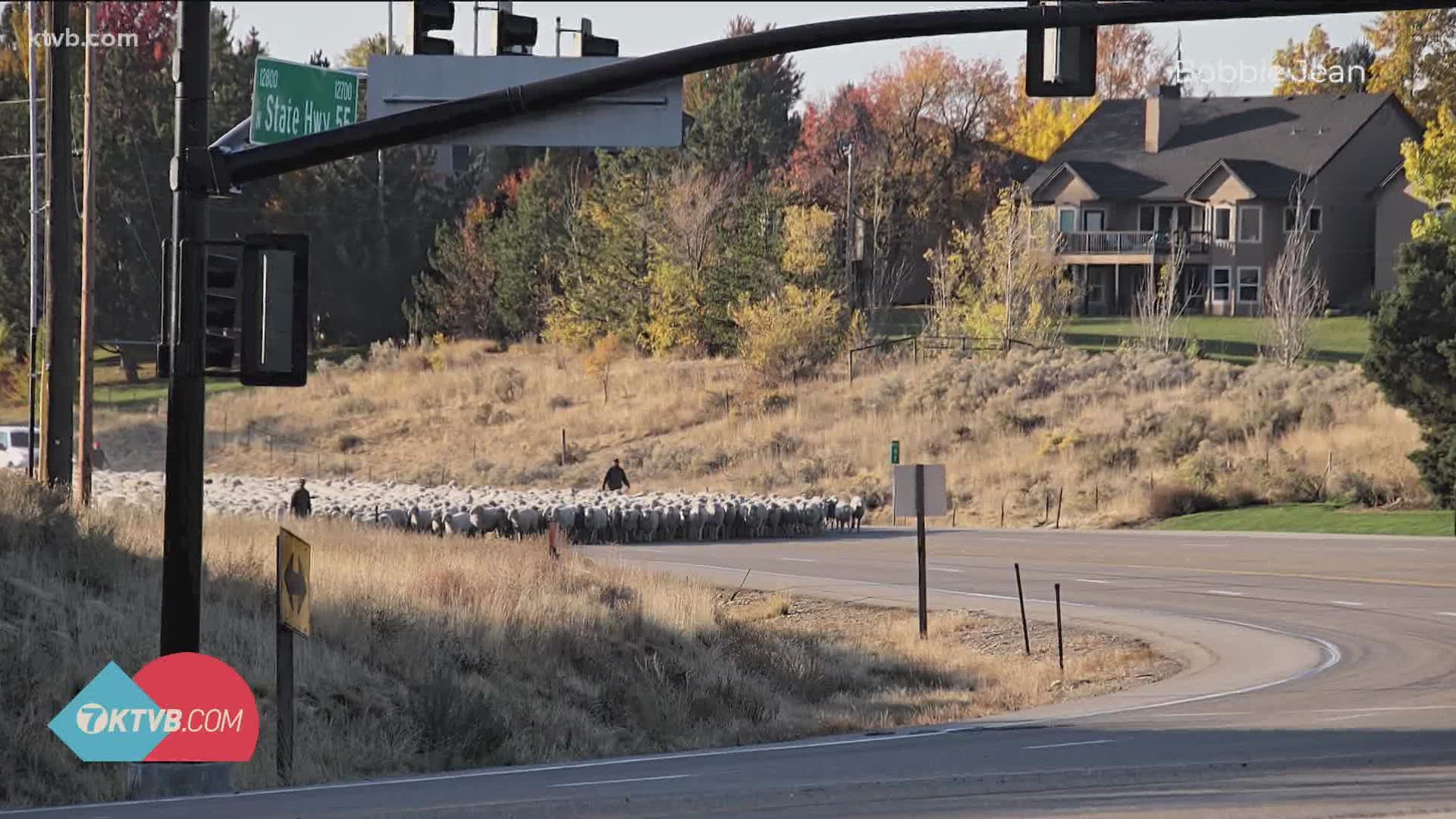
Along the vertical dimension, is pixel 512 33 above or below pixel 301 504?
above

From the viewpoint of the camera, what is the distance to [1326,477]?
49.2 metres

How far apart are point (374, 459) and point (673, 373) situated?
1207cm

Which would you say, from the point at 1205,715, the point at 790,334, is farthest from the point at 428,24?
the point at 790,334

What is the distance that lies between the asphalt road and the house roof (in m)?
54.0

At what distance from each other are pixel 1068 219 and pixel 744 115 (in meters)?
15.9

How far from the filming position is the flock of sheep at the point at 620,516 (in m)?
39.8

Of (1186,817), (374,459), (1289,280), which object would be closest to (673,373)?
(374,459)

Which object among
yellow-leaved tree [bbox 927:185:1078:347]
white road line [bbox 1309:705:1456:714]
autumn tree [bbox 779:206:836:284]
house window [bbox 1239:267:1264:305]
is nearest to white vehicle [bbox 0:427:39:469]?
autumn tree [bbox 779:206:836:284]

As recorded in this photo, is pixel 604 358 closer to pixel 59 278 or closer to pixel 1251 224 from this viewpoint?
pixel 1251 224

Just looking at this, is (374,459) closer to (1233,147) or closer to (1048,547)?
(1048,547)

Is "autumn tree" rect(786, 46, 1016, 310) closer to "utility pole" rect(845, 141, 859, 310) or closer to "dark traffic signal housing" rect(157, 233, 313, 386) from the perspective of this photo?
"utility pole" rect(845, 141, 859, 310)

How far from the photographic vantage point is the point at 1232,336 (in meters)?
78.4

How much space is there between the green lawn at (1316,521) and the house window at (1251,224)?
36.5 m

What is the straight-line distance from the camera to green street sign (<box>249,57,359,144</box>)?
15320 millimetres
